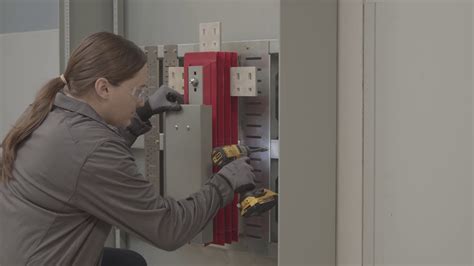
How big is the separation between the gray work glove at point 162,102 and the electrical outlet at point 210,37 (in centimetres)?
19

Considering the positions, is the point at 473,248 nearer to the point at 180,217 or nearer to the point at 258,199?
the point at 258,199

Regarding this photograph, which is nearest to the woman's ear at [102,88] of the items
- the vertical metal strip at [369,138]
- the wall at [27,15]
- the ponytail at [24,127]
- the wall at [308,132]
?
the ponytail at [24,127]

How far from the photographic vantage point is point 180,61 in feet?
7.17

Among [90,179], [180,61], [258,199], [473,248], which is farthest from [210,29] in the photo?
[473,248]

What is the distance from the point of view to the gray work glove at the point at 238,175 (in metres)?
1.63

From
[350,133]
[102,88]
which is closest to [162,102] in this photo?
[102,88]

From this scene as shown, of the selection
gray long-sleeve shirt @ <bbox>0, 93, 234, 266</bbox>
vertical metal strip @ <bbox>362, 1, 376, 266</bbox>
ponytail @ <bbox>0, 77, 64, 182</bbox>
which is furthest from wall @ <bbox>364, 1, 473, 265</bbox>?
ponytail @ <bbox>0, 77, 64, 182</bbox>

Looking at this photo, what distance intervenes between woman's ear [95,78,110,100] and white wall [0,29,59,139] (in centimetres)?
89

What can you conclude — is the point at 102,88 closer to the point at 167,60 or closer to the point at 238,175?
the point at 238,175

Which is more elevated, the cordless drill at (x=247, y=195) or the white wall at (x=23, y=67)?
the white wall at (x=23, y=67)

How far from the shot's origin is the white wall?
235cm

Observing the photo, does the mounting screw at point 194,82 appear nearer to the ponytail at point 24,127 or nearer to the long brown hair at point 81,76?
the long brown hair at point 81,76

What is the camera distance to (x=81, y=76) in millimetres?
→ 1489

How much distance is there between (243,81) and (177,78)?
288mm
